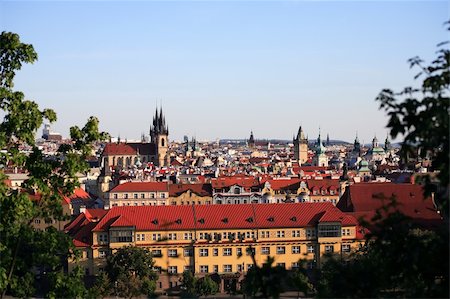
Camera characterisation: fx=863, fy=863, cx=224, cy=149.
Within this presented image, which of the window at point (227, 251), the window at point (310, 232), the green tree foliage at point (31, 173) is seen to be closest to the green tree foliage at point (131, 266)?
the window at point (227, 251)

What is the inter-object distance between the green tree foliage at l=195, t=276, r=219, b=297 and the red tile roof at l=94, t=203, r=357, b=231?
5.94 metres

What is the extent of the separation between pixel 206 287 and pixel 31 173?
108 ft

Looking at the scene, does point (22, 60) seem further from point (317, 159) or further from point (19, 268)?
point (317, 159)

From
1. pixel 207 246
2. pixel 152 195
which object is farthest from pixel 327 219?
pixel 152 195

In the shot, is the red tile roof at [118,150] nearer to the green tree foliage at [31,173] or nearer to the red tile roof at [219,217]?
the red tile roof at [219,217]

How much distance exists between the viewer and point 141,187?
283 feet

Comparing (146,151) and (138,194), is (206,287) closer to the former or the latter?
(138,194)

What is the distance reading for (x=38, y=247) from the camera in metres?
15.3

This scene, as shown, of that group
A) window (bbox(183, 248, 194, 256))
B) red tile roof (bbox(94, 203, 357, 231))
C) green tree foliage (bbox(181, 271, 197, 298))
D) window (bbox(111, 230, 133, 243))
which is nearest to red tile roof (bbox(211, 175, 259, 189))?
red tile roof (bbox(94, 203, 357, 231))

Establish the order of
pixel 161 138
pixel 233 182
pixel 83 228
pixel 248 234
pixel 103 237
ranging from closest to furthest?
1. pixel 103 237
2. pixel 83 228
3. pixel 248 234
4. pixel 233 182
5. pixel 161 138

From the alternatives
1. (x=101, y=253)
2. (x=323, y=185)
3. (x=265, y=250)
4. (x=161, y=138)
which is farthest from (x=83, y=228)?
(x=161, y=138)

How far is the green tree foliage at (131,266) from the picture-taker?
1795 inches

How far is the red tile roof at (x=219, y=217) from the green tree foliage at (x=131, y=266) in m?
4.50

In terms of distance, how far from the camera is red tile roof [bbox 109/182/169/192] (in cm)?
8519
